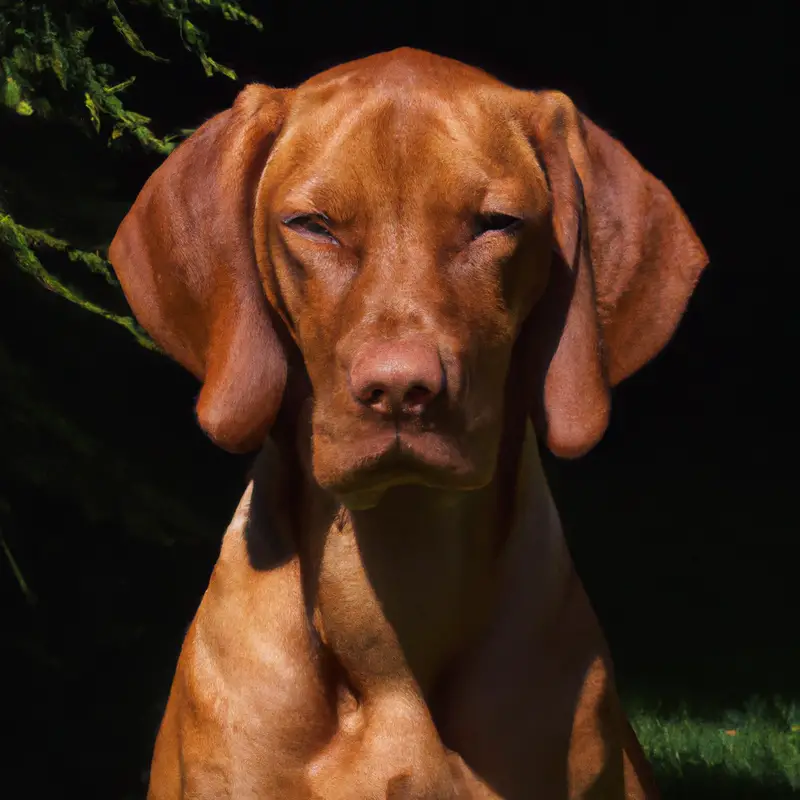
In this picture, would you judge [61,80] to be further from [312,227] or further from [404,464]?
[404,464]

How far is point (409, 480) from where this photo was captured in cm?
228

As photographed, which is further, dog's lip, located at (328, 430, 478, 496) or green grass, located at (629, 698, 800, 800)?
green grass, located at (629, 698, 800, 800)

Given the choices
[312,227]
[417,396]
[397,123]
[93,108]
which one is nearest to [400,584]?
[417,396]

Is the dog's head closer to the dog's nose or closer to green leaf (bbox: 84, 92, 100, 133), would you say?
the dog's nose

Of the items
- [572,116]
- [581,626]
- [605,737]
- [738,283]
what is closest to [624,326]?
[572,116]

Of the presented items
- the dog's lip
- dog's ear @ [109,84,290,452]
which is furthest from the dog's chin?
dog's ear @ [109,84,290,452]

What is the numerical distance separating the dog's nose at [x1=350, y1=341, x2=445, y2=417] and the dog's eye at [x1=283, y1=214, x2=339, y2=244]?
0.77ft

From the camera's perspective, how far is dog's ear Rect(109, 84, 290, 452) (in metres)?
2.48

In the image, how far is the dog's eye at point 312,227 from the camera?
2.31 meters

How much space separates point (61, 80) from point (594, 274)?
1817 mm

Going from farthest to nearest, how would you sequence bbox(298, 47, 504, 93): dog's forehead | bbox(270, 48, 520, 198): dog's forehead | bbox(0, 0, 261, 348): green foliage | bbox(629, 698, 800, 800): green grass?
1. bbox(629, 698, 800, 800): green grass
2. bbox(0, 0, 261, 348): green foliage
3. bbox(298, 47, 504, 93): dog's forehead
4. bbox(270, 48, 520, 198): dog's forehead

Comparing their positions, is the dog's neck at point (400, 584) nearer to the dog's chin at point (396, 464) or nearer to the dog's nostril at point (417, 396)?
the dog's chin at point (396, 464)

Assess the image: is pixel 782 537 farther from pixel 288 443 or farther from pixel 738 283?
pixel 288 443

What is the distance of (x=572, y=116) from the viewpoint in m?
2.53
